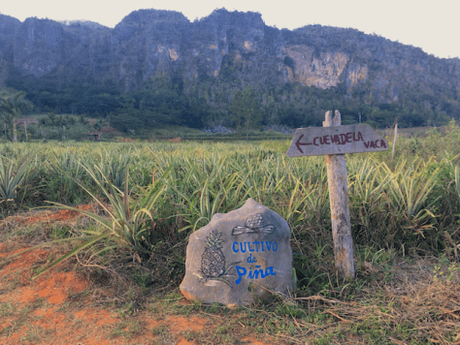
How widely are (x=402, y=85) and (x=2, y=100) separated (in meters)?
111

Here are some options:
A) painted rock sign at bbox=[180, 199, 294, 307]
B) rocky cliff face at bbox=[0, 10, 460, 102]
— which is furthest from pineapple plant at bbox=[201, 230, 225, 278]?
rocky cliff face at bbox=[0, 10, 460, 102]

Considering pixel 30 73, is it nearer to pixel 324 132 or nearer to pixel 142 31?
pixel 142 31

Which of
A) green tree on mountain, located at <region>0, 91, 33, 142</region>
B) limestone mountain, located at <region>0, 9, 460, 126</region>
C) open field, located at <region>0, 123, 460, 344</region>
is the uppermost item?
limestone mountain, located at <region>0, 9, 460, 126</region>

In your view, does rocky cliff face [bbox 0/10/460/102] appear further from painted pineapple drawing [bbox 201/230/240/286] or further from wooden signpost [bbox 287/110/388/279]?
painted pineapple drawing [bbox 201/230/240/286]

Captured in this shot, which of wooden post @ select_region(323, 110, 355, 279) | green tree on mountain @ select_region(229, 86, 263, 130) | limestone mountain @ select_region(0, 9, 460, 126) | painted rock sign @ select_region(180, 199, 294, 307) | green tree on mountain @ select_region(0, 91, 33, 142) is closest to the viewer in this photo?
painted rock sign @ select_region(180, 199, 294, 307)

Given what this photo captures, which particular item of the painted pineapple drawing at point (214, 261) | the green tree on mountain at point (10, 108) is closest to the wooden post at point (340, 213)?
the painted pineapple drawing at point (214, 261)

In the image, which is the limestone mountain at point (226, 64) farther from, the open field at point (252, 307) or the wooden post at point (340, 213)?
the wooden post at point (340, 213)

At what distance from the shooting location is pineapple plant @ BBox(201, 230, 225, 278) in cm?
210

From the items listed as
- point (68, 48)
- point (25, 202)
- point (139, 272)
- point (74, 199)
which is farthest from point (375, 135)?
point (68, 48)

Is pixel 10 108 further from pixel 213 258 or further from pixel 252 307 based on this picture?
pixel 252 307

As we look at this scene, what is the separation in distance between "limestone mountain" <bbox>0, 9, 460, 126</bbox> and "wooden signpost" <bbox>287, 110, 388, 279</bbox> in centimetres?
7871

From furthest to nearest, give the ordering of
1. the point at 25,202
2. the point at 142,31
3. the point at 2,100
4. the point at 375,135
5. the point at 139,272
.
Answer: the point at 142,31
the point at 2,100
the point at 25,202
the point at 139,272
the point at 375,135

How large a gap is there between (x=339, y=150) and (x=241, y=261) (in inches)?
41.8

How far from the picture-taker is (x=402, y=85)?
101625mm
